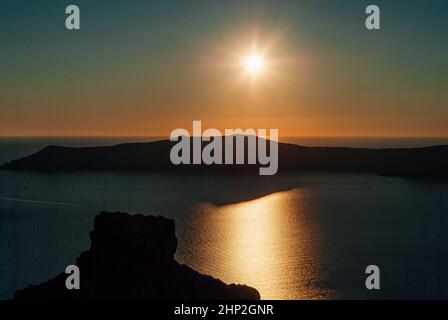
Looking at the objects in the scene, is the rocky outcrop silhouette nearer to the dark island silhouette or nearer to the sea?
the sea

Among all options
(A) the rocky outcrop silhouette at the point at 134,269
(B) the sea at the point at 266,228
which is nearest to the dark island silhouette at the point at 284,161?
(B) the sea at the point at 266,228

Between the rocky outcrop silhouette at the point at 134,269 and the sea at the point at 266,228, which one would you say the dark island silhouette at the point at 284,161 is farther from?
the rocky outcrop silhouette at the point at 134,269

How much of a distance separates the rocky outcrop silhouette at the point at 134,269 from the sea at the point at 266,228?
39.2ft

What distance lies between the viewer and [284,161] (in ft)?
353

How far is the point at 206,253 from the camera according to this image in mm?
40656

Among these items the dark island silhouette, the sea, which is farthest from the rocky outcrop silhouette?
the dark island silhouette

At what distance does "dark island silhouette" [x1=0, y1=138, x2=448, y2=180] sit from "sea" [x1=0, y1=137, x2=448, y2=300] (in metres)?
5.61

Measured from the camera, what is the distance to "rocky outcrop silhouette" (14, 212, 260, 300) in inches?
693

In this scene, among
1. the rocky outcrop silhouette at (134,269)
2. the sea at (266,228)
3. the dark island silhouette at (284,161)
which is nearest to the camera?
the rocky outcrop silhouette at (134,269)

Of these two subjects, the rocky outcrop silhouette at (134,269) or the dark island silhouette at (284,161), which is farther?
the dark island silhouette at (284,161)

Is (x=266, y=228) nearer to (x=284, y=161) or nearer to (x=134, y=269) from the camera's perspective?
(x=134, y=269)

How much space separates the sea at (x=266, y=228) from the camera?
3356 centimetres
